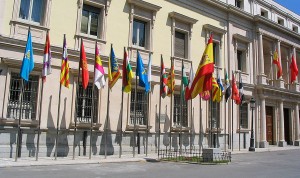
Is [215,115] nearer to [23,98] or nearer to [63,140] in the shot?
[63,140]

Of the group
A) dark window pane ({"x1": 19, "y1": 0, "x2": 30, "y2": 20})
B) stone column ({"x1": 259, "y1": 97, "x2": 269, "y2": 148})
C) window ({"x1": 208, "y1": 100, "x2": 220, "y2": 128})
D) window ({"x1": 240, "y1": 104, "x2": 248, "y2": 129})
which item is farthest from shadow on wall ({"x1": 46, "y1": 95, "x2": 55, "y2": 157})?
stone column ({"x1": 259, "y1": 97, "x2": 269, "y2": 148})

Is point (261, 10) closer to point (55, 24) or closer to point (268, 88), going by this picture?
point (268, 88)

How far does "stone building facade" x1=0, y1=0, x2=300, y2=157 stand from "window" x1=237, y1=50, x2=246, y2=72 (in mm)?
87

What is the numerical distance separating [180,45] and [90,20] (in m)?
6.89

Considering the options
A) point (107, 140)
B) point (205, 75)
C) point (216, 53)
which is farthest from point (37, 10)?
point (216, 53)

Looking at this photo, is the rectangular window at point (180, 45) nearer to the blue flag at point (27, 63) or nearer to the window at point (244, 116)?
the window at point (244, 116)

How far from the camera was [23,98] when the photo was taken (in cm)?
1426

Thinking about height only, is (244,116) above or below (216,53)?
below

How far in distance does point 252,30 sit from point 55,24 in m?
17.8

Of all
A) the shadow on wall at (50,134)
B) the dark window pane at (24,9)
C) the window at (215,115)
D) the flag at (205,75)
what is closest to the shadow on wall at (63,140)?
the shadow on wall at (50,134)

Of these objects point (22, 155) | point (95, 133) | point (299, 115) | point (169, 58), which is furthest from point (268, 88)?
point (22, 155)

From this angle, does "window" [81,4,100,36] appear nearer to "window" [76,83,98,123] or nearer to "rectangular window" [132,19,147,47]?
"rectangular window" [132,19,147,47]

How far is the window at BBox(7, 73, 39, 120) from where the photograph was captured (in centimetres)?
1382

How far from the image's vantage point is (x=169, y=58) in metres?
20.0
